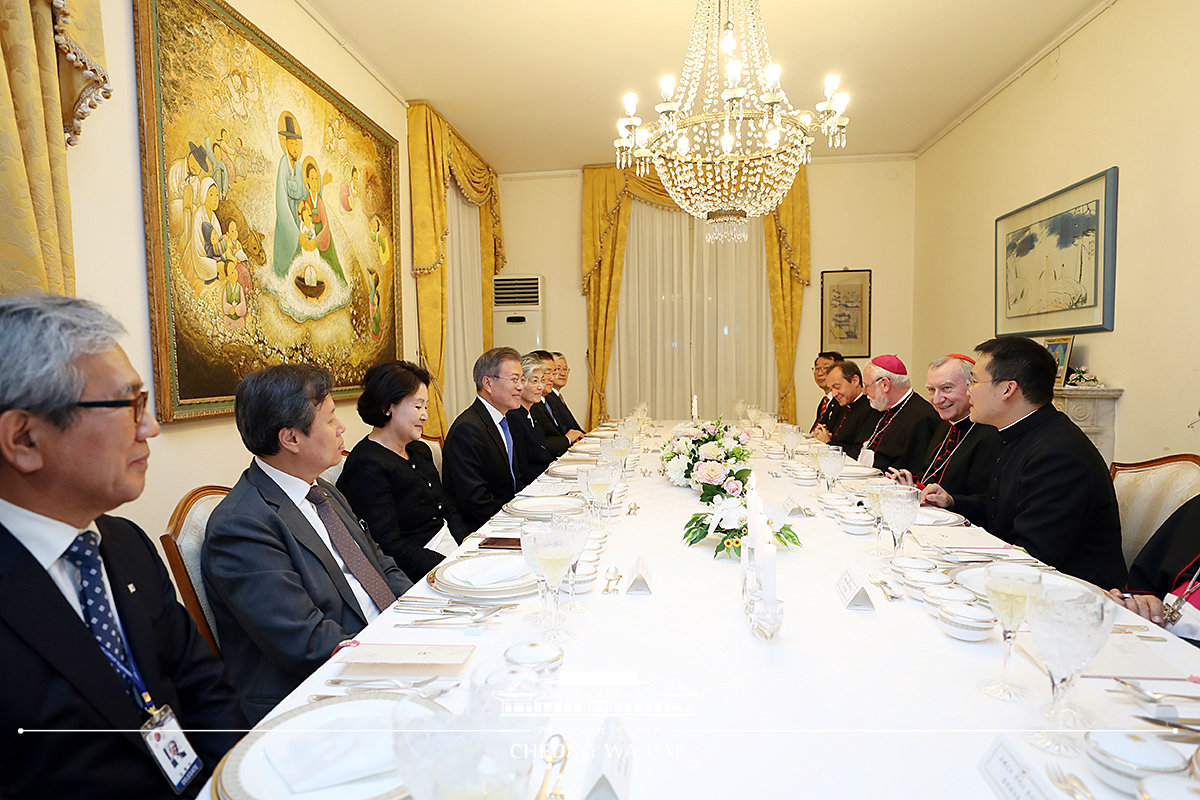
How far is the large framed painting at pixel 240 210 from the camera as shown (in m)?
2.77

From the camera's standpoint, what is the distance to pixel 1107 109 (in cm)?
399

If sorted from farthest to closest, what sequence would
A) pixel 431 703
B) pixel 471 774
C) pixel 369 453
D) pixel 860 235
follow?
pixel 860 235
pixel 369 453
pixel 431 703
pixel 471 774

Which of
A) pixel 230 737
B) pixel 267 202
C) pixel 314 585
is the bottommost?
pixel 230 737

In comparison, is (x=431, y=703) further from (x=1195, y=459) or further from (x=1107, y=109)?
Answer: (x=1107, y=109)

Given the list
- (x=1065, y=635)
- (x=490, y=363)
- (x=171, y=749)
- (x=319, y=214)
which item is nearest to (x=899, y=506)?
(x=1065, y=635)

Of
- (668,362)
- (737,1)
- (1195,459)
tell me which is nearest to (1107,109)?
(737,1)

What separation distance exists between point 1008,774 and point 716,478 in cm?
137

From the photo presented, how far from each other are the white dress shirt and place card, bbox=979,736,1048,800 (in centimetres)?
138

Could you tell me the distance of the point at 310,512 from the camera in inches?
67.7

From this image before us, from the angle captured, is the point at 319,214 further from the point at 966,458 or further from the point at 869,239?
the point at 869,239

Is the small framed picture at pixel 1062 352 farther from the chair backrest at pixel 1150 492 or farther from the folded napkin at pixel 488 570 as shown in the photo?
the folded napkin at pixel 488 570

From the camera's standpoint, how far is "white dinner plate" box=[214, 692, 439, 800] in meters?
0.74

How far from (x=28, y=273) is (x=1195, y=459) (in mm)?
3779

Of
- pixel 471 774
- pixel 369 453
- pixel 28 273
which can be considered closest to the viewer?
pixel 471 774
